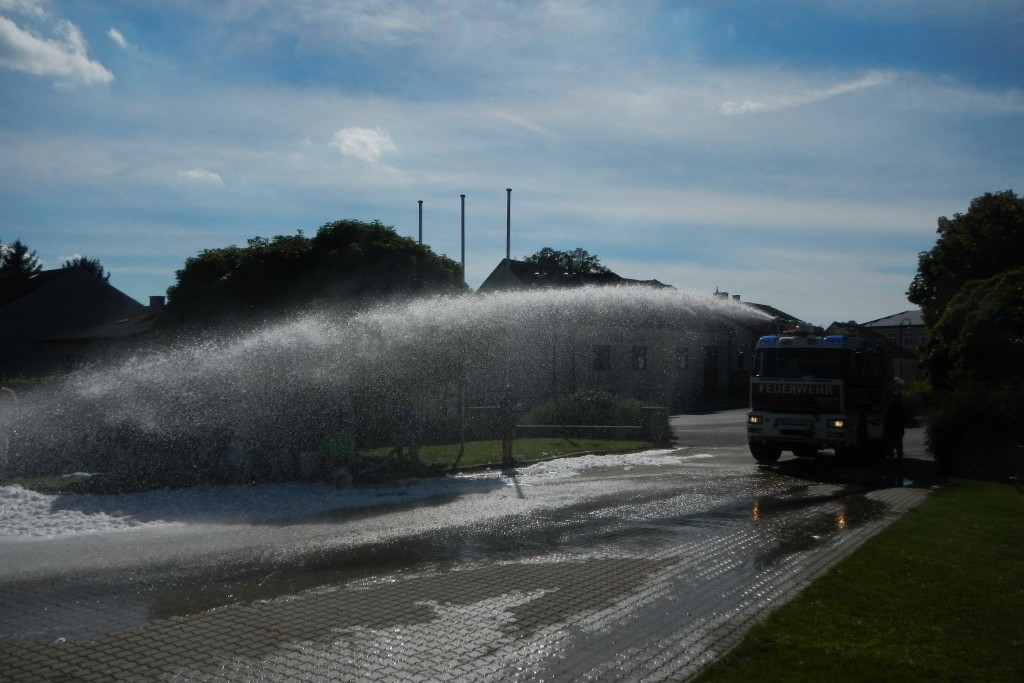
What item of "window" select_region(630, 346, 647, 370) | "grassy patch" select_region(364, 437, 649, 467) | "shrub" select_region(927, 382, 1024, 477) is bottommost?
"grassy patch" select_region(364, 437, 649, 467)

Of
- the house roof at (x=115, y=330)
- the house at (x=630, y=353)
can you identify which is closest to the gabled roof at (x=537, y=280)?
the house at (x=630, y=353)

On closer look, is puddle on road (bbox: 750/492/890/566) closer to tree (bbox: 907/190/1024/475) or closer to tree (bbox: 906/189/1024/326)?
tree (bbox: 907/190/1024/475)

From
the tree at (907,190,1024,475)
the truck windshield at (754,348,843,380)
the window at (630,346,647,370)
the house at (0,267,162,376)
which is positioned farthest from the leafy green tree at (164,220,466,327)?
the window at (630,346,647,370)

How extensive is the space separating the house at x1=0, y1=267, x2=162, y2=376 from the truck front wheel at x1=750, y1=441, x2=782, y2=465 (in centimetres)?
3247

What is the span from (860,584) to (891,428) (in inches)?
555

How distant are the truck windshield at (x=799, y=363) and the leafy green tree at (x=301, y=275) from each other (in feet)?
24.6

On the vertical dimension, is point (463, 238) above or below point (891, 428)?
above

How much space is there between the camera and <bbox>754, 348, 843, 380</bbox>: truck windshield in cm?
1862

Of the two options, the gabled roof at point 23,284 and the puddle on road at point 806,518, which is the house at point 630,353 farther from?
the gabled roof at point 23,284

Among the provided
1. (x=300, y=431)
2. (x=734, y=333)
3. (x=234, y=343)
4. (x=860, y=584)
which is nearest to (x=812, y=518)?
(x=860, y=584)

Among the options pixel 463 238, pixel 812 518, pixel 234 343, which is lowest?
pixel 812 518

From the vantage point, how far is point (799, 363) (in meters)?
19.0

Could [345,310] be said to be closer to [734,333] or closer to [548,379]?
[548,379]

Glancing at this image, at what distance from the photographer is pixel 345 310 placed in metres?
19.2
